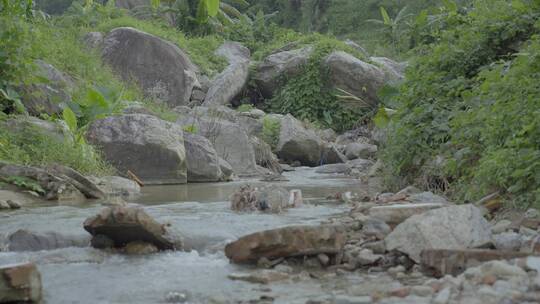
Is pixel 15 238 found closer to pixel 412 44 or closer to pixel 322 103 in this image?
pixel 322 103

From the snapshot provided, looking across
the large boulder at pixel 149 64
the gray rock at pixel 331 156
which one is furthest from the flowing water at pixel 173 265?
the large boulder at pixel 149 64

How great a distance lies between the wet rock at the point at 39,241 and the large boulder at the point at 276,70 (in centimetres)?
1612

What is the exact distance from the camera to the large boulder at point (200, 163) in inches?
480

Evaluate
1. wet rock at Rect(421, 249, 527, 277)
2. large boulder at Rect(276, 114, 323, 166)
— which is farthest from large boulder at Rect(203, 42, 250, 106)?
wet rock at Rect(421, 249, 527, 277)

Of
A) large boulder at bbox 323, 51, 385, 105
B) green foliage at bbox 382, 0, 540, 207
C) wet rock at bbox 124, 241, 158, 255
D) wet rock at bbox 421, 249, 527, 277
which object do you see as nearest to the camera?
wet rock at bbox 421, 249, 527, 277

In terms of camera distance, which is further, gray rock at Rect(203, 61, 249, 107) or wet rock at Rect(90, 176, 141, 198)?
gray rock at Rect(203, 61, 249, 107)

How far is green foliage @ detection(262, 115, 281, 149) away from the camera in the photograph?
16.6 metres

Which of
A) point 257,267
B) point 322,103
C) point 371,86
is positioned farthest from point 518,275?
point 322,103

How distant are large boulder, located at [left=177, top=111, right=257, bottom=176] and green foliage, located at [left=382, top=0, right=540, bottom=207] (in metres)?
4.35

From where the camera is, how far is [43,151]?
392 inches

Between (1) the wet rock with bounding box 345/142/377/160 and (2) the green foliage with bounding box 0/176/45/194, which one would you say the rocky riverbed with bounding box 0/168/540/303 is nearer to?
(2) the green foliage with bounding box 0/176/45/194

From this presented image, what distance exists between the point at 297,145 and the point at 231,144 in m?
2.57

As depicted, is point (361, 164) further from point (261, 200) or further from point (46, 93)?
point (261, 200)

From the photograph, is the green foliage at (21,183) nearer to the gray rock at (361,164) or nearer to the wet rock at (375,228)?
the wet rock at (375,228)
